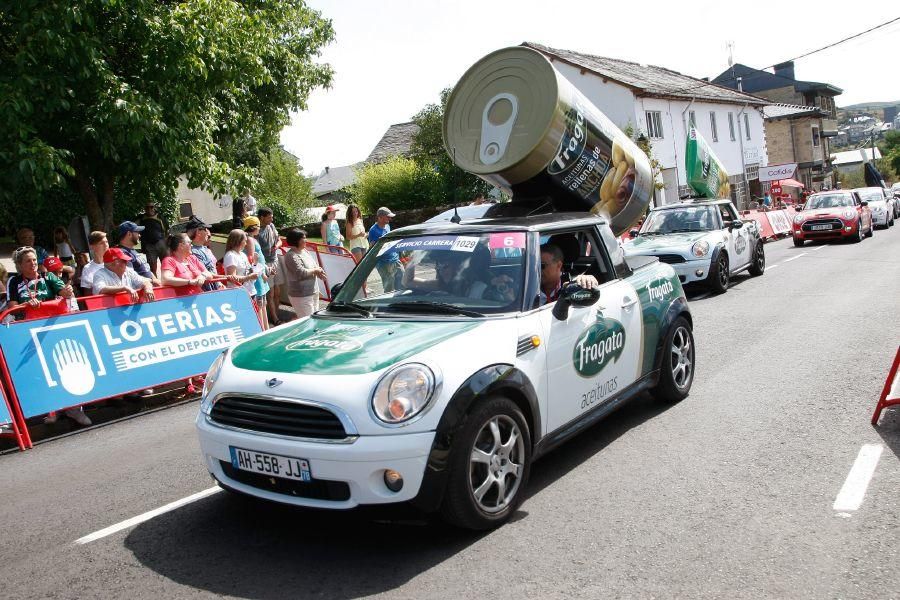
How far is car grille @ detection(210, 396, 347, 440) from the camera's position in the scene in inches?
142

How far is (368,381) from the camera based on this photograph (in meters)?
3.68

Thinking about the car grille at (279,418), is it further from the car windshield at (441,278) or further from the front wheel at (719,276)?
the front wheel at (719,276)

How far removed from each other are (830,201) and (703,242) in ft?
43.8

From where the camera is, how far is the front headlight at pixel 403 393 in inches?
142

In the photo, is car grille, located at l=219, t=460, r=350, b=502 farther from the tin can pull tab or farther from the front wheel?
the front wheel

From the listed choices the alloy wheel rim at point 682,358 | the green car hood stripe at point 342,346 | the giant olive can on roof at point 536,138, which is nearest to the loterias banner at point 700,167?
the giant olive can on roof at point 536,138

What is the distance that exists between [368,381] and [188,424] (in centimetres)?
400

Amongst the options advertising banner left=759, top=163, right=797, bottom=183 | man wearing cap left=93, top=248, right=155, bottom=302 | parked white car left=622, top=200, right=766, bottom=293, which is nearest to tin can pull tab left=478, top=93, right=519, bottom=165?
man wearing cap left=93, top=248, right=155, bottom=302

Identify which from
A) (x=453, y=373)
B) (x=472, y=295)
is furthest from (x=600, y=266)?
(x=453, y=373)

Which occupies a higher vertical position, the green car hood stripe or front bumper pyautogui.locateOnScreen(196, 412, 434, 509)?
the green car hood stripe

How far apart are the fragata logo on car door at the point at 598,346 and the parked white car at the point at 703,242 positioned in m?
7.35

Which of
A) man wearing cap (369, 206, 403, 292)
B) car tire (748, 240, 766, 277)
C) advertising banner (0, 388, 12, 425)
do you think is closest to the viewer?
man wearing cap (369, 206, 403, 292)

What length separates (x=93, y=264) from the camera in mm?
8320

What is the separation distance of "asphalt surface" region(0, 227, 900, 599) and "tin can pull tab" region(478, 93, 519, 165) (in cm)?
318
